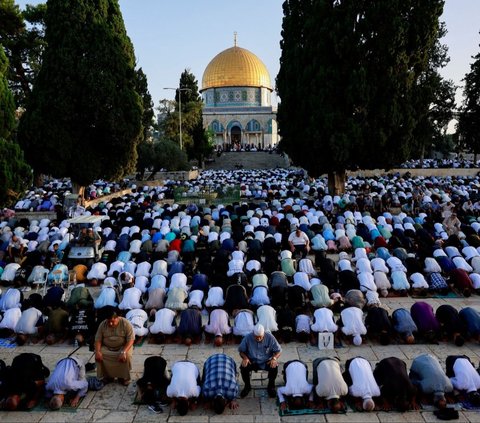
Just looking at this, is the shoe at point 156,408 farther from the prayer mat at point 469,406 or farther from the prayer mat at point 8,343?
the prayer mat at point 469,406

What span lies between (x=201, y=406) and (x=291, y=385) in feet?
3.99

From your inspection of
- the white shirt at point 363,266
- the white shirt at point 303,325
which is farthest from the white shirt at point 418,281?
the white shirt at point 303,325

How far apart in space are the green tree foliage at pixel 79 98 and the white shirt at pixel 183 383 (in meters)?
15.4

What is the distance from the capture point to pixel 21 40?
81.0 feet

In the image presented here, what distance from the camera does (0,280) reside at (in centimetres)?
1079

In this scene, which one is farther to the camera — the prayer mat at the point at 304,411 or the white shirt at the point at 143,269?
the white shirt at the point at 143,269

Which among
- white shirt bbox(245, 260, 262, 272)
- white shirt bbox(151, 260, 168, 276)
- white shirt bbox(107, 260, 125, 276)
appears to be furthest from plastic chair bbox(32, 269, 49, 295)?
white shirt bbox(245, 260, 262, 272)

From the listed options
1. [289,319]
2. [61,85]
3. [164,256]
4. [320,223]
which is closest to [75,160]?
[61,85]

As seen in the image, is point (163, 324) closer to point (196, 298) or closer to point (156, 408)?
point (196, 298)

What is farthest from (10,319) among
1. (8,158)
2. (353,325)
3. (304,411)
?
(8,158)

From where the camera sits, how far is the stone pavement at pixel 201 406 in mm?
5668

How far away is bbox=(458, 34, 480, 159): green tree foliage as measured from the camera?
106 ft

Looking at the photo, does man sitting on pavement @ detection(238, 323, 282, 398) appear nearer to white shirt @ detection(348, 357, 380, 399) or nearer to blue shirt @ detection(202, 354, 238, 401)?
blue shirt @ detection(202, 354, 238, 401)

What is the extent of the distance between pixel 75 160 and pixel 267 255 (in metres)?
11.4
